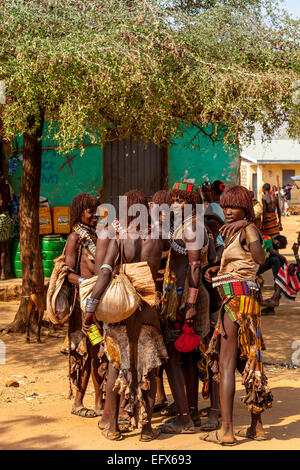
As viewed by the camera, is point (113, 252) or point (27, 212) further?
point (27, 212)

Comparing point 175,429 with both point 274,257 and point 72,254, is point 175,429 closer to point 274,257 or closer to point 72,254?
point 72,254

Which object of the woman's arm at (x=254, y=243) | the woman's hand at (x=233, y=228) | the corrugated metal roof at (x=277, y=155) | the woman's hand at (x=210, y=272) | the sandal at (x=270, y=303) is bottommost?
the sandal at (x=270, y=303)

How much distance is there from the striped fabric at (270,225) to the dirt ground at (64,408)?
11.7 ft

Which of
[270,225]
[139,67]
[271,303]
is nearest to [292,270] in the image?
[271,303]

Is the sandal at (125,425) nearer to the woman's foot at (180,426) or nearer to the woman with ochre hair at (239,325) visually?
the woman's foot at (180,426)

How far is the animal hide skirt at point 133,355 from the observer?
177 inches

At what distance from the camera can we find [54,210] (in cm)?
1115

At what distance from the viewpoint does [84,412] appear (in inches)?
200

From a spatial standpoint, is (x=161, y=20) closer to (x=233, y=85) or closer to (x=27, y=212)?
(x=233, y=85)

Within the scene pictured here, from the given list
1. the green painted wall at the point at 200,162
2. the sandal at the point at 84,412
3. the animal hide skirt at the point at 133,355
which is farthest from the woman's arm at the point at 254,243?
the green painted wall at the point at 200,162

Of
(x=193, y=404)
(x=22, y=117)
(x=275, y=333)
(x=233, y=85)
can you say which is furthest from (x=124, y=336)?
(x=275, y=333)

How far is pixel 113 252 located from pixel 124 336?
1.99 ft

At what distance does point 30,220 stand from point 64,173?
374cm

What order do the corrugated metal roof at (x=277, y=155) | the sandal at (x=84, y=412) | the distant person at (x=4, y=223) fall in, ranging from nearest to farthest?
1. the sandal at (x=84, y=412)
2. the distant person at (x=4, y=223)
3. the corrugated metal roof at (x=277, y=155)
